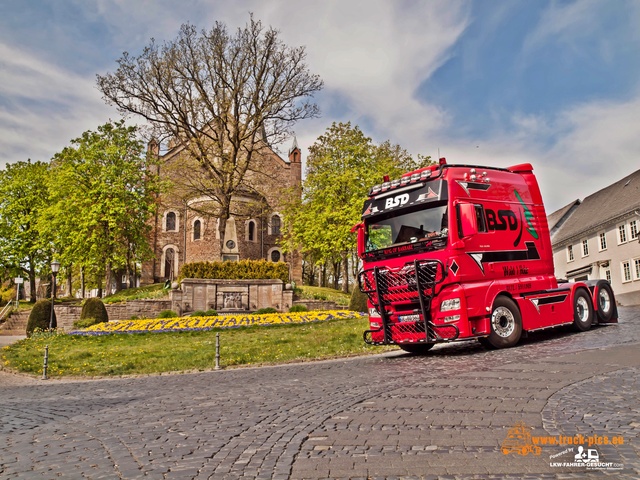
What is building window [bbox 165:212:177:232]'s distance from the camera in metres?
54.7

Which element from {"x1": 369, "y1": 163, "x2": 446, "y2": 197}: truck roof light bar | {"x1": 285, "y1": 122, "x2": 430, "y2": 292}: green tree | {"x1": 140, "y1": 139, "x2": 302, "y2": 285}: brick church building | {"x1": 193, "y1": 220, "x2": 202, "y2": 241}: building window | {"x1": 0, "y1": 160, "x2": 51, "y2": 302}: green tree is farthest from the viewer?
{"x1": 193, "y1": 220, "x2": 202, "y2": 241}: building window

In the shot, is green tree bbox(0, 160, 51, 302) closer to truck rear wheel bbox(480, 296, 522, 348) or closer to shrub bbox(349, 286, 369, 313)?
shrub bbox(349, 286, 369, 313)

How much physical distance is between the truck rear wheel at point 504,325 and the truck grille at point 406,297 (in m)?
1.30

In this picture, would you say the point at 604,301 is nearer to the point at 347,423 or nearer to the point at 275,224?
the point at 347,423

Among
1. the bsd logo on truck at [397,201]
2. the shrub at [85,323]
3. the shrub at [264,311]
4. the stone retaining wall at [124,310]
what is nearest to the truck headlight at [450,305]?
the bsd logo on truck at [397,201]

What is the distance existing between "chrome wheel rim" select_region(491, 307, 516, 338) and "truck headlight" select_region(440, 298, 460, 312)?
3.63 ft

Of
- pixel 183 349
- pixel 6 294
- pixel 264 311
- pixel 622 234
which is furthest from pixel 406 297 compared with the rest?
pixel 6 294

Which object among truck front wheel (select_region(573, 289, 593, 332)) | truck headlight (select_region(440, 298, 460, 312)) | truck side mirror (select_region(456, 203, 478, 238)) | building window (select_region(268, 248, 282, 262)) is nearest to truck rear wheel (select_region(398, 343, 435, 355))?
truck headlight (select_region(440, 298, 460, 312))

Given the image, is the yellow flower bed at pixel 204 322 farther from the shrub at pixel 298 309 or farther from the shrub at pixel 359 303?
the shrub at pixel 298 309

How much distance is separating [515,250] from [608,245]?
111 feet

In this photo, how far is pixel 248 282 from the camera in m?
30.0

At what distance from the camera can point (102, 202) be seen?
39.7m

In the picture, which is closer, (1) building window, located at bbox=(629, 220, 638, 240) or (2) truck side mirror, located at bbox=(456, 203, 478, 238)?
(2) truck side mirror, located at bbox=(456, 203, 478, 238)

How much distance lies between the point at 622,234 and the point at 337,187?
20.3 meters
